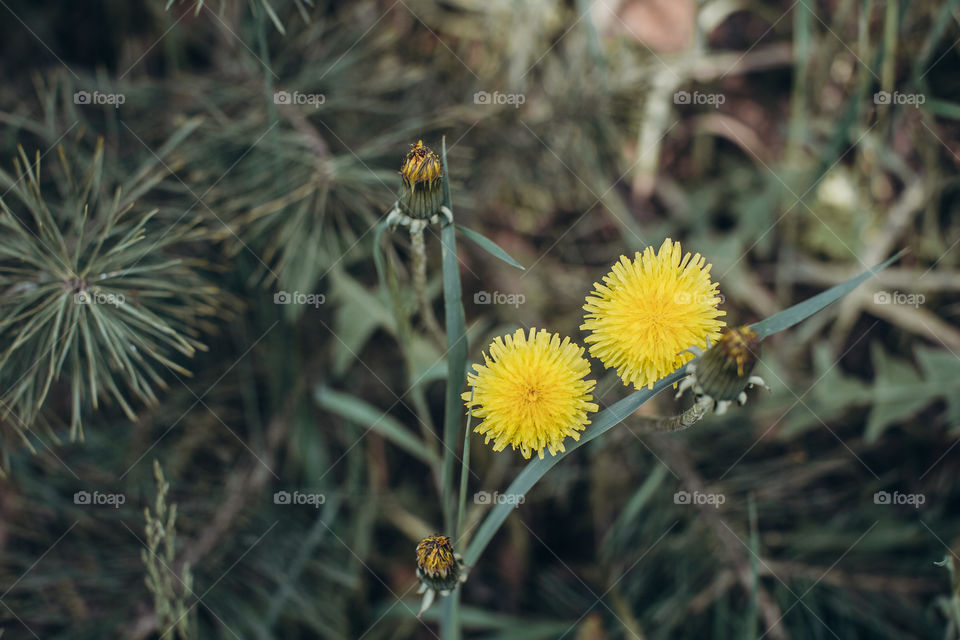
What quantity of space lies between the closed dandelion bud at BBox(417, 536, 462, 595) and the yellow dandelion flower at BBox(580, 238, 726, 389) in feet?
1.12

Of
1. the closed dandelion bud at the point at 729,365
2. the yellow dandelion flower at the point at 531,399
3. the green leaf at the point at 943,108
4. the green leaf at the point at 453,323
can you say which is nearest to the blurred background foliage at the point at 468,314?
the green leaf at the point at 943,108

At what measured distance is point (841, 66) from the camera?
2.00 meters

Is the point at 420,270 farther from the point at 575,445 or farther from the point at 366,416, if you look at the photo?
the point at 366,416

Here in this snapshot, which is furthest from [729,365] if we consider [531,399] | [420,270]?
[420,270]

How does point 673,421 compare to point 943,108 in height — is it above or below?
below

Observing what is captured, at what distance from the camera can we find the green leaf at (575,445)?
909 mm

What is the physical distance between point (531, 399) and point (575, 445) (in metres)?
0.09

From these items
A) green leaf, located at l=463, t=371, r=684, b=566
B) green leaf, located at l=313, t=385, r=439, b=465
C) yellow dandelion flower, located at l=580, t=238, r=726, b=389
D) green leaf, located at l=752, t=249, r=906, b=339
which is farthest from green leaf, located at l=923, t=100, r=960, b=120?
green leaf, located at l=313, t=385, r=439, b=465

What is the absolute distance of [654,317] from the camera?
0.94m

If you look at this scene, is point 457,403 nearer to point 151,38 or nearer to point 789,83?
point 151,38

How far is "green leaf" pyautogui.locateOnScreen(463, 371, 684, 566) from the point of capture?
91 cm

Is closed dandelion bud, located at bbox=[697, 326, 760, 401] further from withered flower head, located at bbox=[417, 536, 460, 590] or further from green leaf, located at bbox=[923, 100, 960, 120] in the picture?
green leaf, located at bbox=[923, 100, 960, 120]

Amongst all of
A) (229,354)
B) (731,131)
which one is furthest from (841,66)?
(229,354)

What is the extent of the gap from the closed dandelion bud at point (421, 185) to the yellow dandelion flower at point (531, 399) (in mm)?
223
